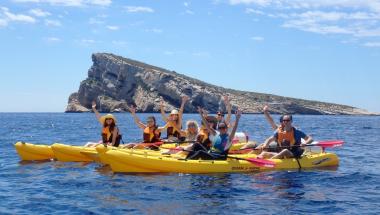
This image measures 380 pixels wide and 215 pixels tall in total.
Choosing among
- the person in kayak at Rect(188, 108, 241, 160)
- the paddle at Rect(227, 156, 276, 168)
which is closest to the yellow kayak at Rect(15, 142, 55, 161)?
the person in kayak at Rect(188, 108, 241, 160)

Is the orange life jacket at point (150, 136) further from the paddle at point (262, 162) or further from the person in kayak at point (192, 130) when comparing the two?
the paddle at point (262, 162)

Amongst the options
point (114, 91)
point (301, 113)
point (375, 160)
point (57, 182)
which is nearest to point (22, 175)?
point (57, 182)

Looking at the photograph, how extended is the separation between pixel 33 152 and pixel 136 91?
316 ft

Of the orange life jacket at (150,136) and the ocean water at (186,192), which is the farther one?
the orange life jacket at (150,136)

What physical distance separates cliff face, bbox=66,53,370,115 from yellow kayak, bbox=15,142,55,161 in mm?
88471

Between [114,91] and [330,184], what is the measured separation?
102926 mm

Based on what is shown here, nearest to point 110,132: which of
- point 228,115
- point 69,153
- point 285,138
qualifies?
point 69,153

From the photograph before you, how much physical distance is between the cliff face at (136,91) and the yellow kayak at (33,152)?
290ft

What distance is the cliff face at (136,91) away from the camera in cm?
10938

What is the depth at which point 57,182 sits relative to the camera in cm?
1248

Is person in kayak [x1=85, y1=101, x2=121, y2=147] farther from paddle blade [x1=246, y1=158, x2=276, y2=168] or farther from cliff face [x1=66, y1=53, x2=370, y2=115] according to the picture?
cliff face [x1=66, y1=53, x2=370, y2=115]

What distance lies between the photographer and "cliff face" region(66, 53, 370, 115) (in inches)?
4306

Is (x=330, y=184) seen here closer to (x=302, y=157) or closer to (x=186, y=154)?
(x=302, y=157)

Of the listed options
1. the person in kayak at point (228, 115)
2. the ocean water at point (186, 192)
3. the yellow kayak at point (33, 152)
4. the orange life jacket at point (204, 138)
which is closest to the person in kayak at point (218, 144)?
the orange life jacket at point (204, 138)
